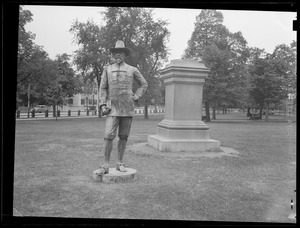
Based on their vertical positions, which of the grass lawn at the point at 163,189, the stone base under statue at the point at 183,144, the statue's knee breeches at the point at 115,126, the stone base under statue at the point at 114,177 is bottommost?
the grass lawn at the point at 163,189

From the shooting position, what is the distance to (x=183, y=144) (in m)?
8.90

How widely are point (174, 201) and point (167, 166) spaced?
245 cm

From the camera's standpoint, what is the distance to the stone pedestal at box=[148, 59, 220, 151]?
9.08 metres

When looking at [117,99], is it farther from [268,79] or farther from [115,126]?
[268,79]

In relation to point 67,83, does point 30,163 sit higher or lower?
lower

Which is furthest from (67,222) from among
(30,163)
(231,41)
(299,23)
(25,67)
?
(231,41)

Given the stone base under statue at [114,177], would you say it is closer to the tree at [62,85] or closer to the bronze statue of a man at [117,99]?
the bronze statue of a man at [117,99]

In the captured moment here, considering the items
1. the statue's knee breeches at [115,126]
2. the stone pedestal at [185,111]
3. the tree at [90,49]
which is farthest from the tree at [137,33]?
the statue's knee breeches at [115,126]

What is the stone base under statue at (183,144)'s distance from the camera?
8.80 m

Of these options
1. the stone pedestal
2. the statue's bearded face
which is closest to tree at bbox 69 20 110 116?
the stone pedestal

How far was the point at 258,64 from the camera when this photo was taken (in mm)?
32406

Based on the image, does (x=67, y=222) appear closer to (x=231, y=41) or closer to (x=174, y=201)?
(x=174, y=201)

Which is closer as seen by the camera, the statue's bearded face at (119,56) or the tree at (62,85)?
the statue's bearded face at (119,56)

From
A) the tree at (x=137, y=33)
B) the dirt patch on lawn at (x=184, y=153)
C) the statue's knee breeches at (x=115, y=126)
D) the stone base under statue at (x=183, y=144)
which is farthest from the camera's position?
the tree at (x=137, y=33)
